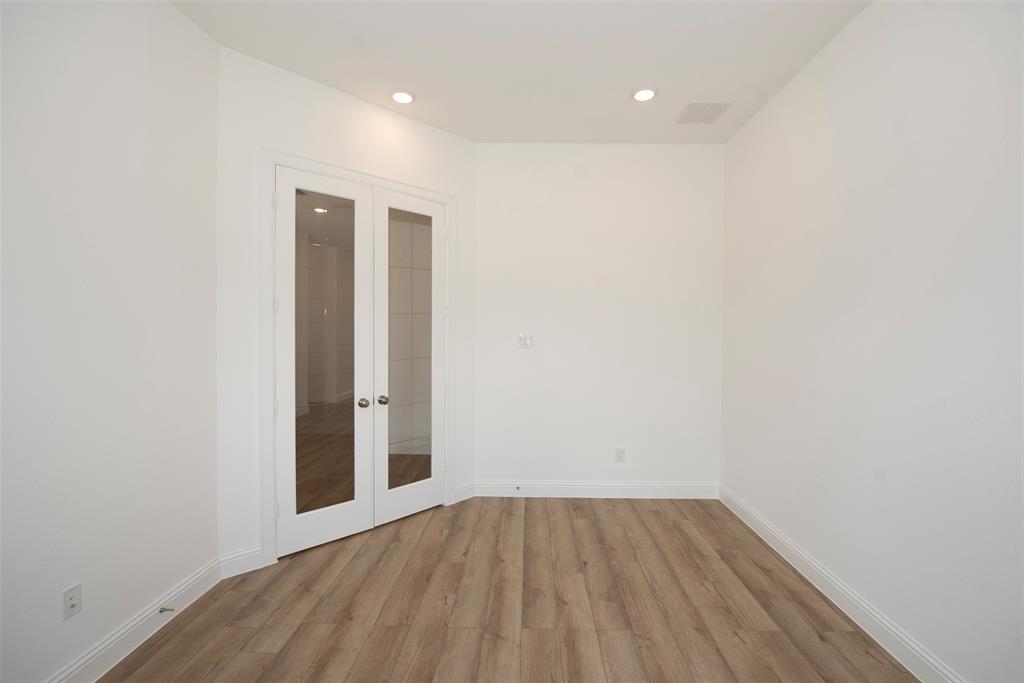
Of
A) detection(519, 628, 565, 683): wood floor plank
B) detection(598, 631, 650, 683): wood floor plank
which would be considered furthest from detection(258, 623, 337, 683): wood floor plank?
detection(598, 631, 650, 683): wood floor plank

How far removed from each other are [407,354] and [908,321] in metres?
2.87

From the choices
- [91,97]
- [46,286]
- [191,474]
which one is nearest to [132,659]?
[191,474]

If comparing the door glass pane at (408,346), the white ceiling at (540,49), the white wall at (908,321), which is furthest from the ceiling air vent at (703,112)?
the door glass pane at (408,346)

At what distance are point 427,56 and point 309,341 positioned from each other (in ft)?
6.17

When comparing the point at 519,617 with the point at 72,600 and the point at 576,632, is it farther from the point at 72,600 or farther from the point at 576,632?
the point at 72,600

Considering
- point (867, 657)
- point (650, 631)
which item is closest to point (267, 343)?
point (650, 631)

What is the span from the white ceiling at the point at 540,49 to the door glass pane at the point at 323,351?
2.76 ft

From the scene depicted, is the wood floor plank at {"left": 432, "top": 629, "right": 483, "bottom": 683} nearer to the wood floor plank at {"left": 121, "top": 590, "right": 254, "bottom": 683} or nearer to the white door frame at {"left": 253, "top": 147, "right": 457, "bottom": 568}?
the wood floor plank at {"left": 121, "top": 590, "right": 254, "bottom": 683}

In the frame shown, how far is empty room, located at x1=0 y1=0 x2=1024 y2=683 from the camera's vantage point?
1.52 metres

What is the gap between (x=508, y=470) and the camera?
3.55 metres

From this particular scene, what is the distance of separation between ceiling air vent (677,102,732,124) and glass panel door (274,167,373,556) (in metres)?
2.38

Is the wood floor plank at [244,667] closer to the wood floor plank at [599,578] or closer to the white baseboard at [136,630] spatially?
the white baseboard at [136,630]

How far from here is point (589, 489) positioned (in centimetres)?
354

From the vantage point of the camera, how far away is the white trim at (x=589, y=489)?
3521 mm
